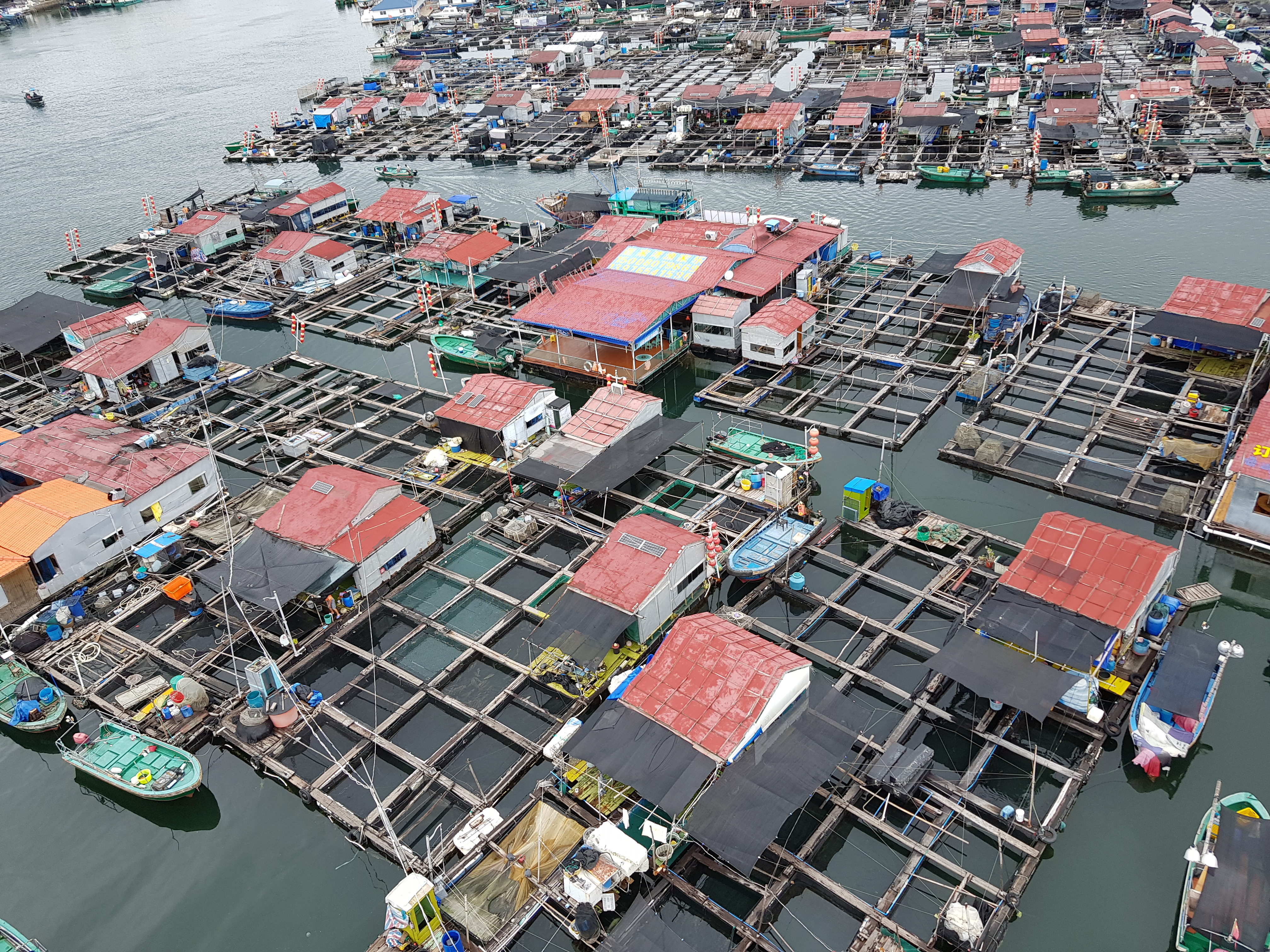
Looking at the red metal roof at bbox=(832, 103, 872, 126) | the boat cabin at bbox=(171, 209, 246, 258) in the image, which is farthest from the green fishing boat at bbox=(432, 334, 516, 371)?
the red metal roof at bbox=(832, 103, 872, 126)

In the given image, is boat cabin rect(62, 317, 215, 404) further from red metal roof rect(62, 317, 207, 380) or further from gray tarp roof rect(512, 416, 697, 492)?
gray tarp roof rect(512, 416, 697, 492)

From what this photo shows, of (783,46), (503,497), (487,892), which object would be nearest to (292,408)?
(503,497)

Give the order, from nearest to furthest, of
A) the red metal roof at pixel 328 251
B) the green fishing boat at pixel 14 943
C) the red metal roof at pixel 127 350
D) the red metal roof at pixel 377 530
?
the green fishing boat at pixel 14 943 < the red metal roof at pixel 377 530 < the red metal roof at pixel 127 350 < the red metal roof at pixel 328 251

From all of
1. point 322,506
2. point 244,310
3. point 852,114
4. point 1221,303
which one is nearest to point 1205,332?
point 1221,303

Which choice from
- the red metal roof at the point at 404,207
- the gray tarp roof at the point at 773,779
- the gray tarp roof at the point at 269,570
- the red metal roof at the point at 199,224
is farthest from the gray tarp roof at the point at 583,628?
the red metal roof at the point at 199,224

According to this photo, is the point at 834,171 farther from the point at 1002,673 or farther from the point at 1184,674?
the point at 1002,673

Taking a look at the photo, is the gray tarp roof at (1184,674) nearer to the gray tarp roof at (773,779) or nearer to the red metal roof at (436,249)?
the gray tarp roof at (773,779)
